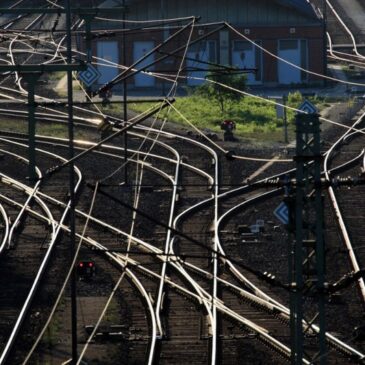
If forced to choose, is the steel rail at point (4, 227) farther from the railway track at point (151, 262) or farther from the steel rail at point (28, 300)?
the steel rail at point (28, 300)

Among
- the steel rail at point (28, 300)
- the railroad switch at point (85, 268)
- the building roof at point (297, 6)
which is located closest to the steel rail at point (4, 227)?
the steel rail at point (28, 300)

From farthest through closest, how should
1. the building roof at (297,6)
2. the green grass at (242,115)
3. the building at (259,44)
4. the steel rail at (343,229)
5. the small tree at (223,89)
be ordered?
1. the building roof at (297,6)
2. the building at (259,44)
3. the small tree at (223,89)
4. the green grass at (242,115)
5. the steel rail at (343,229)

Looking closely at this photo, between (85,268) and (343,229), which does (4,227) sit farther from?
(343,229)

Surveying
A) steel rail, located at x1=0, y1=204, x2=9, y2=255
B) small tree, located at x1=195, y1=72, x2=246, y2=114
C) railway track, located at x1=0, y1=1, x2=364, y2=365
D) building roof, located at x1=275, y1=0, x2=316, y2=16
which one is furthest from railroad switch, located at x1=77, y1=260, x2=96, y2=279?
building roof, located at x1=275, y1=0, x2=316, y2=16

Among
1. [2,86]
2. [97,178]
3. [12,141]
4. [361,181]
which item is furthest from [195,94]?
[361,181]

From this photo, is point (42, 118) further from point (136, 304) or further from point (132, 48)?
point (136, 304)

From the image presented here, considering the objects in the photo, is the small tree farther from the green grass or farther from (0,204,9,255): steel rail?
(0,204,9,255): steel rail
